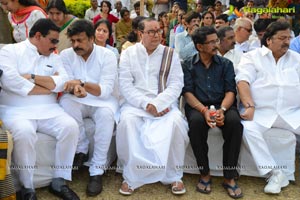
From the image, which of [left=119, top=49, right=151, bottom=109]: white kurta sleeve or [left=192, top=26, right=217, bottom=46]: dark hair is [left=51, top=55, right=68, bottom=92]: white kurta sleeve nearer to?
[left=119, top=49, right=151, bottom=109]: white kurta sleeve

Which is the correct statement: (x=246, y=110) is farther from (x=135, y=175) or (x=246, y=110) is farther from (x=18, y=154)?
(x=18, y=154)

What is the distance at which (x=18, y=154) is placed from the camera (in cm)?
310

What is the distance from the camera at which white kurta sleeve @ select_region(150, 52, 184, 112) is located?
366 centimetres

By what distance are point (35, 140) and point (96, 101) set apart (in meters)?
0.76

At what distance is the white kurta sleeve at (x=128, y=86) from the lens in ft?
12.2

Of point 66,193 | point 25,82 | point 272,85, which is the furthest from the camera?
point 272,85

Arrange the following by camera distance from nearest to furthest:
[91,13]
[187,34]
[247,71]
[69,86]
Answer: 1. [69,86]
2. [247,71]
3. [187,34]
4. [91,13]

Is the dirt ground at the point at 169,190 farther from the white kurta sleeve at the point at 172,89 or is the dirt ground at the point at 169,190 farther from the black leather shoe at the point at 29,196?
the white kurta sleeve at the point at 172,89

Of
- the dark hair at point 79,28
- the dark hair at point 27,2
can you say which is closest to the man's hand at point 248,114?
the dark hair at point 79,28

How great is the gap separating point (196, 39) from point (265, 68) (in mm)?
805

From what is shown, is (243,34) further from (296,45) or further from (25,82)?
(25,82)

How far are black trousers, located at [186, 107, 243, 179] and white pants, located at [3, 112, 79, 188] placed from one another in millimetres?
1143

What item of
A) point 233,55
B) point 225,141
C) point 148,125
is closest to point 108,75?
point 148,125

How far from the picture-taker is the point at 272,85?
3.76 metres
